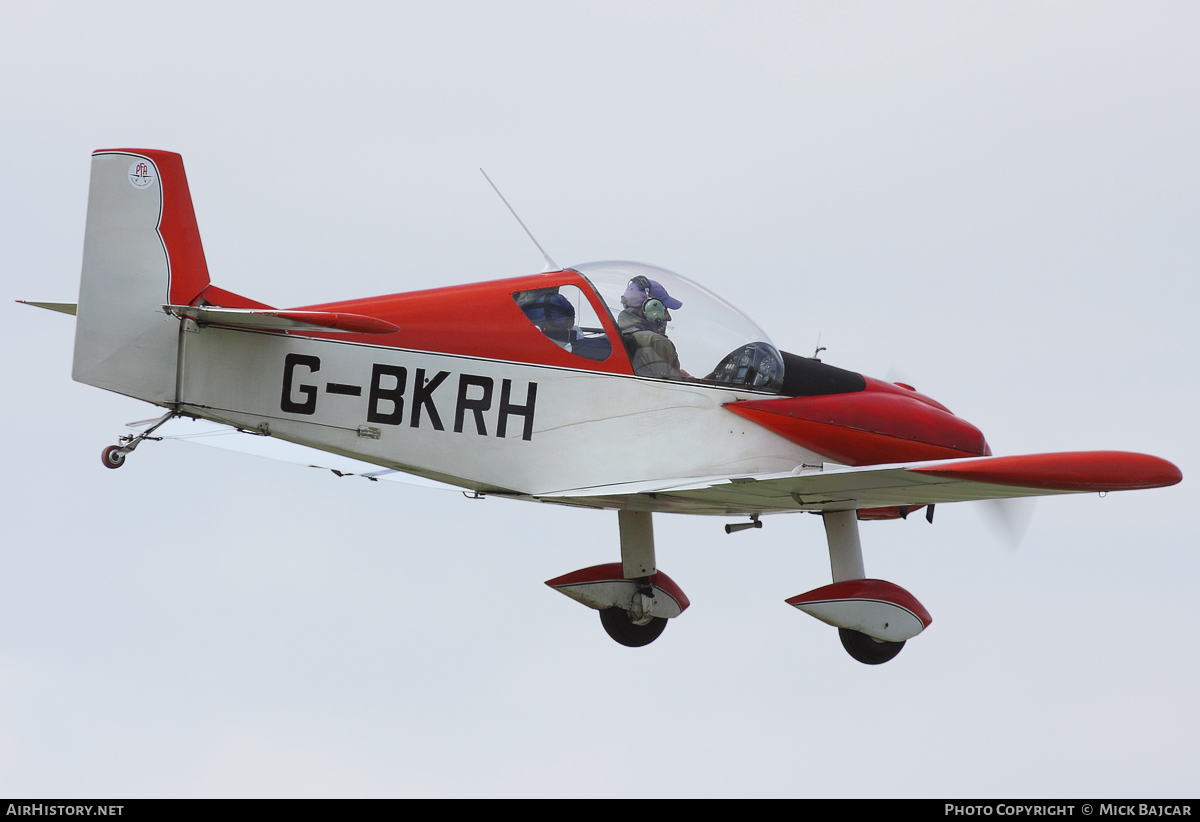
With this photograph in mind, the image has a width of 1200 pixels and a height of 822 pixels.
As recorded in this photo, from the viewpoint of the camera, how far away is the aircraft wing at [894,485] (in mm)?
8992

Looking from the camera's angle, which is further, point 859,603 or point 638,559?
point 638,559

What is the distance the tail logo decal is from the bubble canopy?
3.32 meters

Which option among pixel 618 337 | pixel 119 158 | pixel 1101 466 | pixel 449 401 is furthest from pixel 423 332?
pixel 1101 466

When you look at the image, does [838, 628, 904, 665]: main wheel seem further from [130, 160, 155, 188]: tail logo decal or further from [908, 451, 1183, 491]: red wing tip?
[130, 160, 155, 188]: tail logo decal

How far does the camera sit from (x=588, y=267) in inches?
448

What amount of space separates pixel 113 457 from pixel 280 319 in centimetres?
147

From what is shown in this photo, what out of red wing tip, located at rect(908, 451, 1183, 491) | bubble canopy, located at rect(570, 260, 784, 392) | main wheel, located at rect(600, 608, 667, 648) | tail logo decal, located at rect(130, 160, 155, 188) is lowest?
main wheel, located at rect(600, 608, 667, 648)

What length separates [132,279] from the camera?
32.5 ft

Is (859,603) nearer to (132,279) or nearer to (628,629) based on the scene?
(628,629)

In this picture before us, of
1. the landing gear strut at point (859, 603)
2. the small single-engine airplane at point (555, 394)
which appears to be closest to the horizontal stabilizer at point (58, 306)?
the small single-engine airplane at point (555, 394)

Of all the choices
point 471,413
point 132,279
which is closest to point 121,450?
point 132,279

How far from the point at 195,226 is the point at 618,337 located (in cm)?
328

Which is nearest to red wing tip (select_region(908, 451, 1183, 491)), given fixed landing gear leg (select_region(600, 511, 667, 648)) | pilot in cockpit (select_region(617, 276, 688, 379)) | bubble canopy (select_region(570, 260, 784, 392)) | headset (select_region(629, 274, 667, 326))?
bubble canopy (select_region(570, 260, 784, 392))

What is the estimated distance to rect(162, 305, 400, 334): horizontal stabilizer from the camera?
380 inches
